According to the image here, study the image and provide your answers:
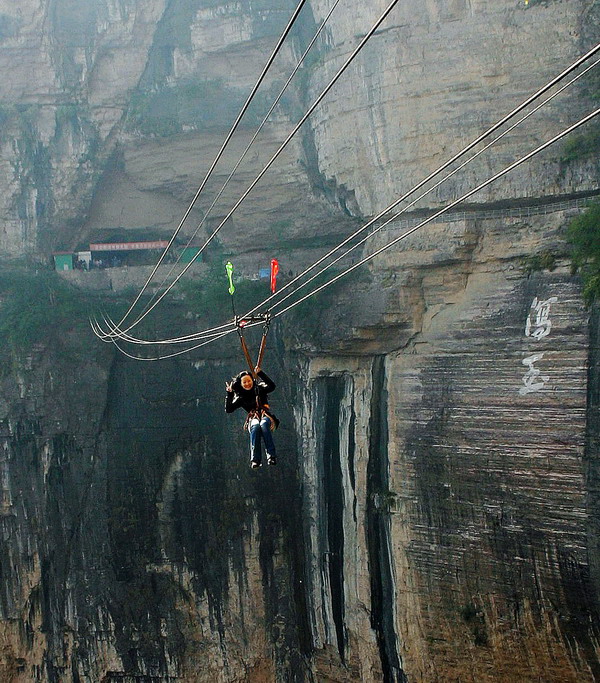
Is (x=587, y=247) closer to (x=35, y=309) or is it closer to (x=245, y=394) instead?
(x=245, y=394)

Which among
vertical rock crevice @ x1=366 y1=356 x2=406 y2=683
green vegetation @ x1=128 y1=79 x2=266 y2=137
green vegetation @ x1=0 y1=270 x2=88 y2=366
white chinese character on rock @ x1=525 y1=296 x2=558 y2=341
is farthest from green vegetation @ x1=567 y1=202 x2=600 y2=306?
green vegetation @ x1=0 y1=270 x2=88 y2=366

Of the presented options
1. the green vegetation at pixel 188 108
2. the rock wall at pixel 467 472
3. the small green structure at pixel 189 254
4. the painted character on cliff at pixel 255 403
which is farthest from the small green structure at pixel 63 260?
the painted character on cliff at pixel 255 403

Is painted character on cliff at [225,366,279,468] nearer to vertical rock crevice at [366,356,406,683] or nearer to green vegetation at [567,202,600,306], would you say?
green vegetation at [567,202,600,306]

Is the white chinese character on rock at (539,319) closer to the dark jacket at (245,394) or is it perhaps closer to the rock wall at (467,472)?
the rock wall at (467,472)

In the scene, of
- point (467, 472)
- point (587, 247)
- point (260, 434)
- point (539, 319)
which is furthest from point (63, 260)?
point (260, 434)

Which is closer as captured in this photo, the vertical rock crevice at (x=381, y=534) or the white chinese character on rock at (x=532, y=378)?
the white chinese character on rock at (x=532, y=378)

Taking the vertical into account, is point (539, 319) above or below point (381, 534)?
above

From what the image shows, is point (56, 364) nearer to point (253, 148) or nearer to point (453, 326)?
point (253, 148)
